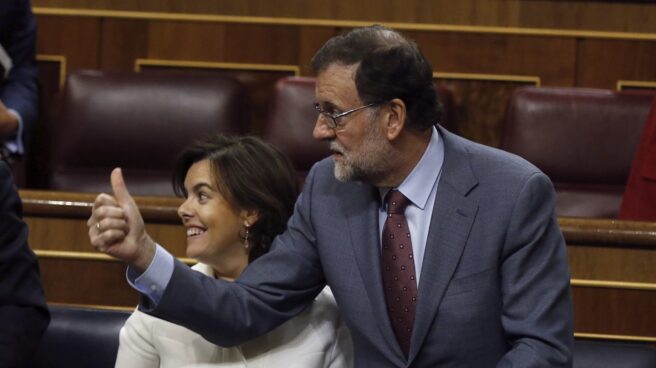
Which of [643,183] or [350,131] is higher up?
[350,131]

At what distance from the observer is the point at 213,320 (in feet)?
3.14

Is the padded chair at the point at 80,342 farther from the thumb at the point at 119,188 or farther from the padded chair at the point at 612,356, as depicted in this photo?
the padded chair at the point at 612,356

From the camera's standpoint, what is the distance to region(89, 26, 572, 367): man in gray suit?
→ 934 millimetres

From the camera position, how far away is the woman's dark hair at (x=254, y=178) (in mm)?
1057

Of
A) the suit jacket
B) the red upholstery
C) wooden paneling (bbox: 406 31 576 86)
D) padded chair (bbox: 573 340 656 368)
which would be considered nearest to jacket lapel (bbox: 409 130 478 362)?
the suit jacket

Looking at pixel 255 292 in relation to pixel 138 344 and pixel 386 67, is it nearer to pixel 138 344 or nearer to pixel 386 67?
pixel 138 344

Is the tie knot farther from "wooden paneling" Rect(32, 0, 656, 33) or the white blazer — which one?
"wooden paneling" Rect(32, 0, 656, 33)

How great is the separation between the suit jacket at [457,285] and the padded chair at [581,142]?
68 cm

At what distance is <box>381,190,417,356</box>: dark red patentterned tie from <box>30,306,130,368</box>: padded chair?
31 cm

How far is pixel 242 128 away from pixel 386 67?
821 millimetres

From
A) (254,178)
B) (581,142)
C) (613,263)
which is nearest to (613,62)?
(581,142)

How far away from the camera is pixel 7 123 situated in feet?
4.73

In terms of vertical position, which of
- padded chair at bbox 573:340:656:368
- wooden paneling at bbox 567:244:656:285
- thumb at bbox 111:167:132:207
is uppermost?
thumb at bbox 111:167:132:207

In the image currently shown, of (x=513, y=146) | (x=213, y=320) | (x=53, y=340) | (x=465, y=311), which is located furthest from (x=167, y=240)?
(x=513, y=146)
